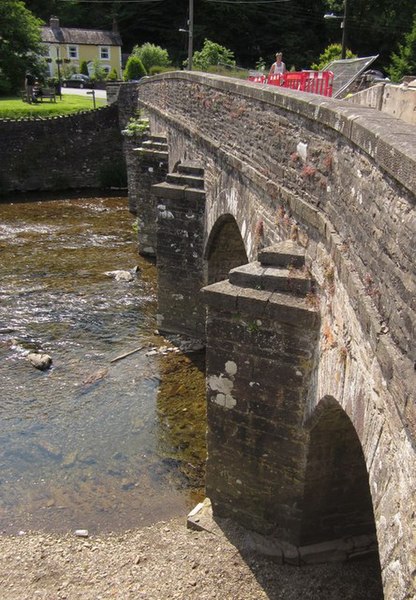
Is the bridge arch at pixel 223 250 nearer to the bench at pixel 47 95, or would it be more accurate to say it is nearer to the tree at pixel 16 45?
the bench at pixel 47 95

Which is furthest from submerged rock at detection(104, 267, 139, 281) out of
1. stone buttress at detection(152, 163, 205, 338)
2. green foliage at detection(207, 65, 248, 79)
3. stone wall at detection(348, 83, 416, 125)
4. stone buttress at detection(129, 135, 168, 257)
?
stone wall at detection(348, 83, 416, 125)

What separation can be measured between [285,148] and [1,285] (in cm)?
1125

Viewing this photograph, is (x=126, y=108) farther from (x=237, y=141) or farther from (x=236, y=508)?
(x=236, y=508)

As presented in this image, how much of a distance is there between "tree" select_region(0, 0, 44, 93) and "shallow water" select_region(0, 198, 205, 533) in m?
21.7

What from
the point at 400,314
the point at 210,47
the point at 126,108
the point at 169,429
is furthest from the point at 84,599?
the point at 210,47

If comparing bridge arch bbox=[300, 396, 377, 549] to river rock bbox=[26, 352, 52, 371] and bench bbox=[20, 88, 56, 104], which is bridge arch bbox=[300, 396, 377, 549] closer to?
river rock bbox=[26, 352, 52, 371]

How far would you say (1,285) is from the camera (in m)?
15.8

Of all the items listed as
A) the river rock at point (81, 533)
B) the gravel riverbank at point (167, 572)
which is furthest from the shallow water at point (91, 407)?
the gravel riverbank at point (167, 572)

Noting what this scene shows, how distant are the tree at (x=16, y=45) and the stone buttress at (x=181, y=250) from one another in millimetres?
26887

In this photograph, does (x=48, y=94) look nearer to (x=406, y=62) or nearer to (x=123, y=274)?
(x=406, y=62)

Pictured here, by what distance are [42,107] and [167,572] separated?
28.8 metres

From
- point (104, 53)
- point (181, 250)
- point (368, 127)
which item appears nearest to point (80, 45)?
point (104, 53)

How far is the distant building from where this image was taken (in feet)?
160

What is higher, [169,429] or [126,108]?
[126,108]
